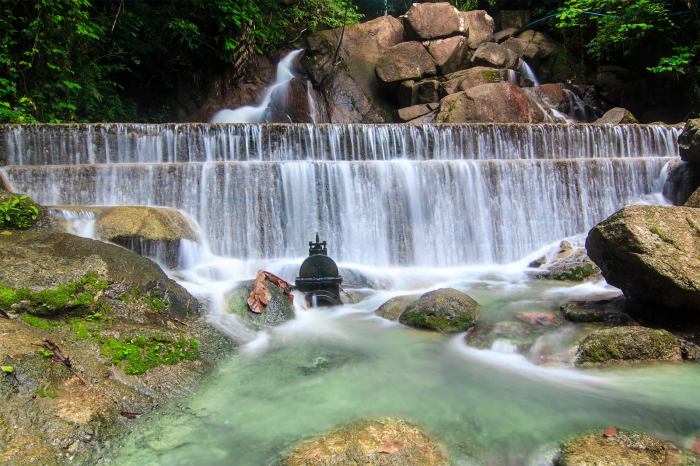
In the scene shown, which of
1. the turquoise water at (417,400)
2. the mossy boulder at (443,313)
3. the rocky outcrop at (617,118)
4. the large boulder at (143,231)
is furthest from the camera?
the rocky outcrop at (617,118)

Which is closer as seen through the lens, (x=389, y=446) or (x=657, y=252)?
(x=389, y=446)

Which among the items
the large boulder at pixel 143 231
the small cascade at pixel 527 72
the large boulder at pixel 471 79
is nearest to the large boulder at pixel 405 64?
the large boulder at pixel 471 79

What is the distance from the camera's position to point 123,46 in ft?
46.8

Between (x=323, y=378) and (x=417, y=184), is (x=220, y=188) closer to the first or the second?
(x=417, y=184)

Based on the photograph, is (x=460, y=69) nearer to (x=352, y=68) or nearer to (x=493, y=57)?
(x=493, y=57)

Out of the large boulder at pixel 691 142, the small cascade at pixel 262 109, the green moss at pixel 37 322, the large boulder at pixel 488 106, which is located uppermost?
the small cascade at pixel 262 109

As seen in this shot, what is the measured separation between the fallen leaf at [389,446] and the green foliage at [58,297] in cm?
283

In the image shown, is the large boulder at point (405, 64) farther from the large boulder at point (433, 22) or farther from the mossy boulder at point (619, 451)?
the mossy boulder at point (619, 451)

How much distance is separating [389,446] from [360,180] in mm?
7423

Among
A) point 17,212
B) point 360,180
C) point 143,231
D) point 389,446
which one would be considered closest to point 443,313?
point 389,446

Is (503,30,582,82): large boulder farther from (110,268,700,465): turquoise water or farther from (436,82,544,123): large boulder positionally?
(110,268,700,465): turquoise water

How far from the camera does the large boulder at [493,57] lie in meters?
17.1

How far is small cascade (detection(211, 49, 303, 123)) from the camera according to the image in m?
15.3

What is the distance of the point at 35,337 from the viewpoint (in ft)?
11.0
